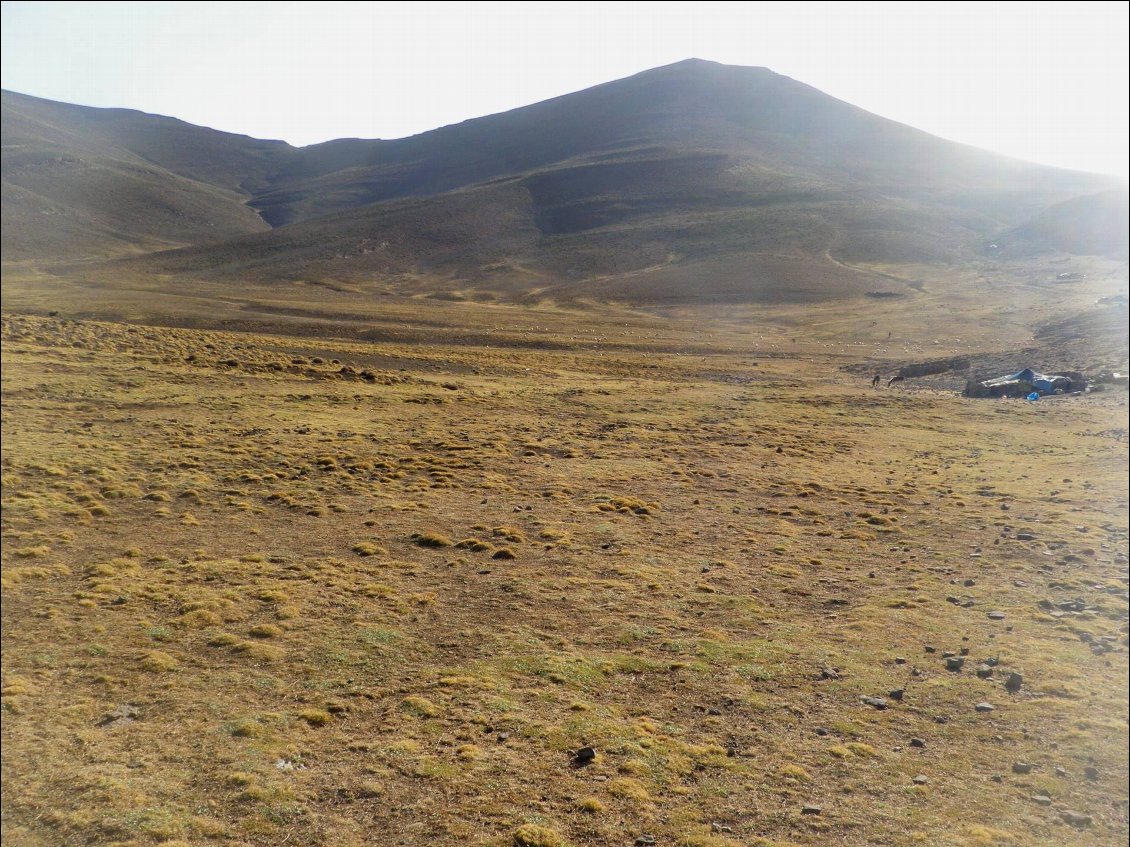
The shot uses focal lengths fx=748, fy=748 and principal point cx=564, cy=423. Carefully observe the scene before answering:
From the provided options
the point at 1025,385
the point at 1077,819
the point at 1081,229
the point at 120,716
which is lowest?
the point at 120,716

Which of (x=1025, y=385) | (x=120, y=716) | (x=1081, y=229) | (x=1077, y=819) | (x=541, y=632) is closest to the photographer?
(x=1077, y=819)

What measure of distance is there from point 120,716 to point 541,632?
680cm

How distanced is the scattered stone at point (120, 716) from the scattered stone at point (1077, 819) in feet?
39.5

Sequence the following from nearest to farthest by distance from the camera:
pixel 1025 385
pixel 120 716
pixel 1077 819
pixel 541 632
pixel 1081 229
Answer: pixel 1077 819
pixel 120 716
pixel 541 632
pixel 1025 385
pixel 1081 229

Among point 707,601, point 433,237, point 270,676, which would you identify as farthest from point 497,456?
point 433,237

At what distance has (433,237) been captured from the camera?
612 feet

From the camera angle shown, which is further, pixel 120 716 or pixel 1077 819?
pixel 120 716

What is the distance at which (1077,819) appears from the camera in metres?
8.88

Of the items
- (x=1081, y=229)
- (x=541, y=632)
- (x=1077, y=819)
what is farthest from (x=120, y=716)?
(x=1081, y=229)

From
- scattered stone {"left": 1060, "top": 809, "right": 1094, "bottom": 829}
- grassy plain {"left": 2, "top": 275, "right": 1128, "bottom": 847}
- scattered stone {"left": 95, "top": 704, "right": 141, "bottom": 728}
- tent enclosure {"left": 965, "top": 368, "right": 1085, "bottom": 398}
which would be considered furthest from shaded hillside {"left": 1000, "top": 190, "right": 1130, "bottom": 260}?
scattered stone {"left": 95, "top": 704, "right": 141, "bottom": 728}

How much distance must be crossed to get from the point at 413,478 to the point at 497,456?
459cm

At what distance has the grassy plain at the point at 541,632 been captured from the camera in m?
8.95

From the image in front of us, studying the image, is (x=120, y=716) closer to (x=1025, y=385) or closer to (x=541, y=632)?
(x=541, y=632)

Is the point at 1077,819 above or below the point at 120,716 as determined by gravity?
above
